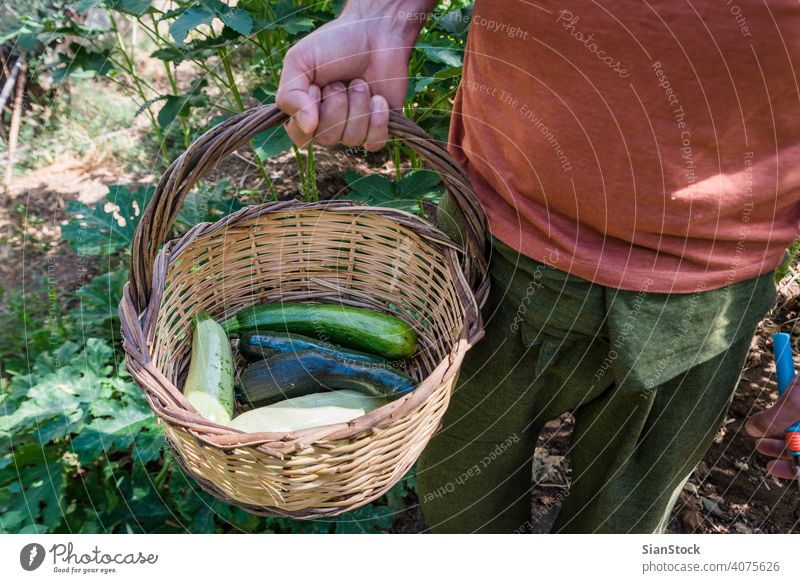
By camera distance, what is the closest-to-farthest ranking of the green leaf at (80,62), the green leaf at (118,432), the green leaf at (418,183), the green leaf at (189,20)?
the green leaf at (189,20), the green leaf at (118,432), the green leaf at (418,183), the green leaf at (80,62)

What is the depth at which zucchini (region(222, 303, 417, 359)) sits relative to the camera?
1.20 metres

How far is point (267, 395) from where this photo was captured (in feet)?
3.74

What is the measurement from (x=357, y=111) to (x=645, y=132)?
386 millimetres

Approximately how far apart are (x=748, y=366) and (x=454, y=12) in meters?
1.31

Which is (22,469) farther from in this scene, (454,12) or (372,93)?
(454,12)

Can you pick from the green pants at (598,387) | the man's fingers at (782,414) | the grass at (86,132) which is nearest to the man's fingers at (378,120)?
the green pants at (598,387)

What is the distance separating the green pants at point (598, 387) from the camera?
926 millimetres

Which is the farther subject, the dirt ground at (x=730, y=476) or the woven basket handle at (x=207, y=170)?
the dirt ground at (x=730, y=476)

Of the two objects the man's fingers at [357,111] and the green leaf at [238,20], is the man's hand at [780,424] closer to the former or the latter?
the man's fingers at [357,111]

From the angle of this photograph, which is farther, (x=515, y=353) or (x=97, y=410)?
(x=97, y=410)

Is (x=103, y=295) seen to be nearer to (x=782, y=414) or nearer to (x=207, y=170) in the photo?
(x=207, y=170)

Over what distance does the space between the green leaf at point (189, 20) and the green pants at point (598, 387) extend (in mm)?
796

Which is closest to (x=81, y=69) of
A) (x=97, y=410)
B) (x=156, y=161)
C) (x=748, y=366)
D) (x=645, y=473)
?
(x=156, y=161)

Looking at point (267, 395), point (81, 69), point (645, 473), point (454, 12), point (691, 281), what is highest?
point (454, 12)
